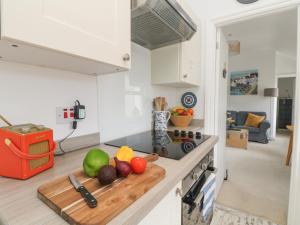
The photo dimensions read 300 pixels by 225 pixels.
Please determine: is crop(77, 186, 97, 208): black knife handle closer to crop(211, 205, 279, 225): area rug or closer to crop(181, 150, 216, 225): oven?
crop(181, 150, 216, 225): oven

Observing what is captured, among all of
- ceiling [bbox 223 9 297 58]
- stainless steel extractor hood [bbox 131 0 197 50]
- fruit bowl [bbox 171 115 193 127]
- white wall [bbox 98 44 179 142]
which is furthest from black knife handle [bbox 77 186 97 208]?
ceiling [bbox 223 9 297 58]

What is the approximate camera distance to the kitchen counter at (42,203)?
42cm

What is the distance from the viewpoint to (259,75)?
5098 mm

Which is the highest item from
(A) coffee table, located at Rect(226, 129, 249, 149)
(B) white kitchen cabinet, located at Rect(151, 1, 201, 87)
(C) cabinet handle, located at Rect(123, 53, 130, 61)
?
(B) white kitchen cabinet, located at Rect(151, 1, 201, 87)

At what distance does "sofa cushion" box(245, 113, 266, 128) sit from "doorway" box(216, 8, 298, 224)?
22cm

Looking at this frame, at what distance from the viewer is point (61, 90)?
3.07 feet

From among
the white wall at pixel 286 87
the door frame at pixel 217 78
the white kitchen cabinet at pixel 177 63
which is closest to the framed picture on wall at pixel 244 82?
the white wall at pixel 286 87

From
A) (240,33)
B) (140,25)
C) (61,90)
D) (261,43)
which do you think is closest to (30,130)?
(61,90)

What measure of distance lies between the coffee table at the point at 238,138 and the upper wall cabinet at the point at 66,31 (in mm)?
3985

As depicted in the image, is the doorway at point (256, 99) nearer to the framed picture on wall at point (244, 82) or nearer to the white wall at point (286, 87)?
the framed picture on wall at point (244, 82)

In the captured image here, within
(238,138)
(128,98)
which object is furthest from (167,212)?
(238,138)

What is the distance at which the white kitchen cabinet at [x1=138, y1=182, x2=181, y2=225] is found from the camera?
0.56 metres

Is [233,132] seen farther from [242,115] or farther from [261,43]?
[261,43]

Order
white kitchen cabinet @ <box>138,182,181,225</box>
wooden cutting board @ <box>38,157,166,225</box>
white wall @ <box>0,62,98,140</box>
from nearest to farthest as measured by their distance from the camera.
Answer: wooden cutting board @ <box>38,157,166,225</box> < white kitchen cabinet @ <box>138,182,181,225</box> < white wall @ <box>0,62,98,140</box>
